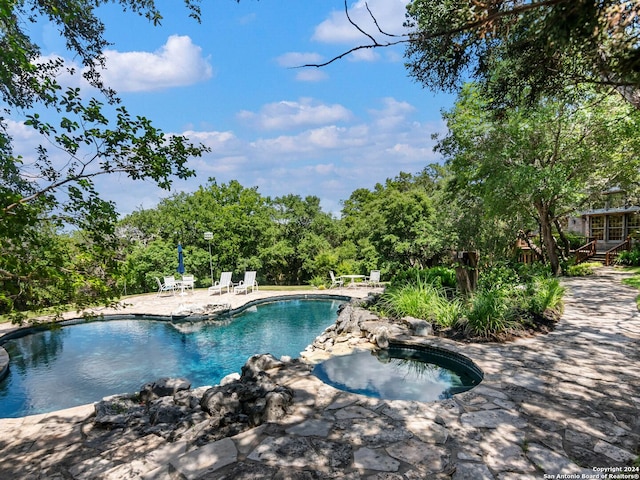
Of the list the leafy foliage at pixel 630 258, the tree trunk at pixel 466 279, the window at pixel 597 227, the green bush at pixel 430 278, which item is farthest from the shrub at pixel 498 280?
the window at pixel 597 227

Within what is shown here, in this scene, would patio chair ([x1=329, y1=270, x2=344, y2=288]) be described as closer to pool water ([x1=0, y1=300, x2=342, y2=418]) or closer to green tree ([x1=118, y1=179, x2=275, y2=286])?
pool water ([x1=0, y1=300, x2=342, y2=418])

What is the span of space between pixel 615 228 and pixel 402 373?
66.9 feet

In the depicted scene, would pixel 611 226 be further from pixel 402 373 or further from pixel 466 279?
pixel 402 373

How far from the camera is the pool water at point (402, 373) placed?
4363 mm

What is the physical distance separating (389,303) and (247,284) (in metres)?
8.09

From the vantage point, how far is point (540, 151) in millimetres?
9273

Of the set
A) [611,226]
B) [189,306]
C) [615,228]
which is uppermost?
[611,226]

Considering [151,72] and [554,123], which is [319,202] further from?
[151,72]

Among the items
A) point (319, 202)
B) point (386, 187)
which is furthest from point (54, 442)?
point (386, 187)

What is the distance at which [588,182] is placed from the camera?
440 inches

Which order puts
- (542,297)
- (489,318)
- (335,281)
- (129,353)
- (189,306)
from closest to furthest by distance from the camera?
(489,318)
(542,297)
(129,353)
(189,306)
(335,281)

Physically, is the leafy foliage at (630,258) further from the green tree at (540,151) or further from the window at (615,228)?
the window at (615,228)

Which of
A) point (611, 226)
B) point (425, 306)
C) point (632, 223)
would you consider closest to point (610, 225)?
point (611, 226)

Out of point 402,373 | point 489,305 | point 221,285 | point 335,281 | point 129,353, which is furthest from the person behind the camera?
point 335,281
